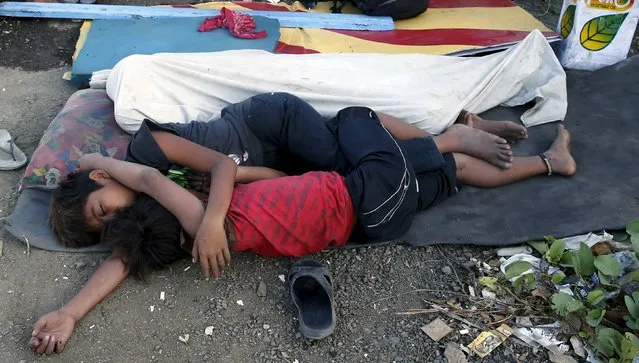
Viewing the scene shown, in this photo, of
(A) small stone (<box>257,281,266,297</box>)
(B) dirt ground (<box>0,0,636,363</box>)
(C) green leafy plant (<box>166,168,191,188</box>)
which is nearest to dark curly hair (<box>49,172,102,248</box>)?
(B) dirt ground (<box>0,0,636,363</box>)

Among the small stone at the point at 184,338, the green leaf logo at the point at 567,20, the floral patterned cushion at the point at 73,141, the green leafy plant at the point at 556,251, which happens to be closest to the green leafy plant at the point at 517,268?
the green leafy plant at the point at 556,251

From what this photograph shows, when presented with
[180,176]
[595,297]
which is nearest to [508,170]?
[595,297]

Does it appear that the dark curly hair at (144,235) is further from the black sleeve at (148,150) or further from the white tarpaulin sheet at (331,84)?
the white tarpaulin sheet at (331,84)

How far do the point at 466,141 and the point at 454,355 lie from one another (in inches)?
42.9

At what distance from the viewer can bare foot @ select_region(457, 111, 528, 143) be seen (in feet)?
9.98

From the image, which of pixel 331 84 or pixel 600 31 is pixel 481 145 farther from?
pixel 600 31

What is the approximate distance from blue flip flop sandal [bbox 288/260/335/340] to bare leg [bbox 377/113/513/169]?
82 cm

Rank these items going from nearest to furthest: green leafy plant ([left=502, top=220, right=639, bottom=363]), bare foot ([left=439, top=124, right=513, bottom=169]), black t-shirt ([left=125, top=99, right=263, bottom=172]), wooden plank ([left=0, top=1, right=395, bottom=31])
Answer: green leafy plant ([left=502, top=220, right=639, bottom=363])
black t-shirt ([left=125, top=99, right=263, bottom=172])
bare foot ([left=439, top=124, right=513, bottom=169])
wooden plank ([left=0, top=1, right=395, bottom=31])

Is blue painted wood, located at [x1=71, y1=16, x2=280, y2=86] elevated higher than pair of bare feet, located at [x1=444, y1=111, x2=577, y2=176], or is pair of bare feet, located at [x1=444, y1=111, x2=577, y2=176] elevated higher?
blue painted wood, located at [x1=71, y1=16, x2=280, y2=86]

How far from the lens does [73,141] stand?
9.44 ft

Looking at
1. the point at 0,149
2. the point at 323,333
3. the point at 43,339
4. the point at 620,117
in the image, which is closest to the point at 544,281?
the point at 323,333

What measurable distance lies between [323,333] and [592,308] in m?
0.99

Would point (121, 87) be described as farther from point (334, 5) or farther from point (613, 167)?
point (613, 167)

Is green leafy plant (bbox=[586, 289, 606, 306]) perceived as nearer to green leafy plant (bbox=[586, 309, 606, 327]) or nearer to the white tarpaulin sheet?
green leafy plant (bbox=[586, 309, 606, 327])
